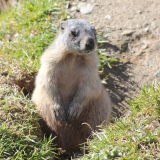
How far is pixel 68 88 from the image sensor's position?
524 cm

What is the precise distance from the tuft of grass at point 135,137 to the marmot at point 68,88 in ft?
2.77

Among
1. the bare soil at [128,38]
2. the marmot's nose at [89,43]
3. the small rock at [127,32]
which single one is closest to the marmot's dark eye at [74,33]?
the marmot's nose at [89,43]

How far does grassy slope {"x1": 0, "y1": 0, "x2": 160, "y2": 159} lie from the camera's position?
3889mm

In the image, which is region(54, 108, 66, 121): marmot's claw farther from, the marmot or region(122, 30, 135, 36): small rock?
region(122, 30, 135, 36): small rock

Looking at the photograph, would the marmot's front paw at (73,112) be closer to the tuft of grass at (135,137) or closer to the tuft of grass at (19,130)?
the tuft of grass at (19,130)

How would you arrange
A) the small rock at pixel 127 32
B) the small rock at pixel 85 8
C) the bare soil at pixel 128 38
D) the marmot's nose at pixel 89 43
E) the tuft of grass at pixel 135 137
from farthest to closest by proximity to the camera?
the small rock at pixel 85 8 < the small rock at pixel 127 32 < the bare soil at pixel 128 38 < the marmot's nose at pixel 89 43 < the tuft of grass at pixel 135 137

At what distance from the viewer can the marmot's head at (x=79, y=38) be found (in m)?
4.70

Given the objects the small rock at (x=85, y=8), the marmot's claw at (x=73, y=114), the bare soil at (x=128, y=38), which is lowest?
the marmot's claw at (x=73, y=114)

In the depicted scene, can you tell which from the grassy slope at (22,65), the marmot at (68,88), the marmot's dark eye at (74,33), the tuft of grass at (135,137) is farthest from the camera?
the marmot at (68,88)

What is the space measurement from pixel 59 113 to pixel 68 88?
428 mm

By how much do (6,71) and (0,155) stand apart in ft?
6.91

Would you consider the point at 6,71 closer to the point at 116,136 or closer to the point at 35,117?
the point at 35,117

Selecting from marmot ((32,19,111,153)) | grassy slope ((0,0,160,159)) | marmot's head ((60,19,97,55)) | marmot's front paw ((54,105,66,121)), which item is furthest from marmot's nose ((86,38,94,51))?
marmot's front paw ((54,105,66,121))

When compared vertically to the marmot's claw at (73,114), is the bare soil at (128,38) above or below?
above
